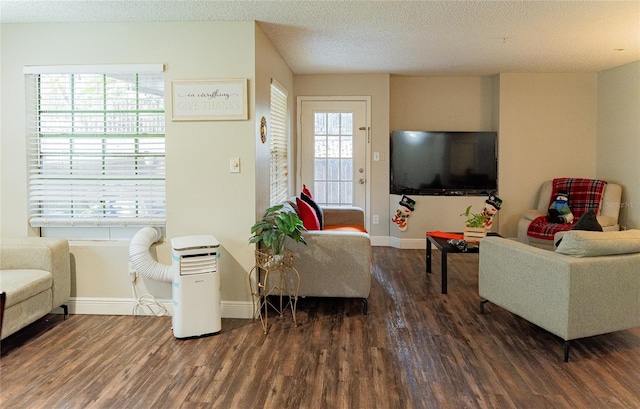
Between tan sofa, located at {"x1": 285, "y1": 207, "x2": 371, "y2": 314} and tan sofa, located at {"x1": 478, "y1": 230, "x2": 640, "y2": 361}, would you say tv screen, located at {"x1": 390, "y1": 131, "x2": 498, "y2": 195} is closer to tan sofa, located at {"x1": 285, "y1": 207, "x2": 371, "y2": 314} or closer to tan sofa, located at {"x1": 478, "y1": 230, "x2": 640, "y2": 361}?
tan sofa, located at {"x1": 285, "y1": 207, "x2": 371, "y2": 314}

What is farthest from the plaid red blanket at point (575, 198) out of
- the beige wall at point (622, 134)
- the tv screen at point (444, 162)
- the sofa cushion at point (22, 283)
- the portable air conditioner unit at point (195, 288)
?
the sofa cushion at point (22, 283)

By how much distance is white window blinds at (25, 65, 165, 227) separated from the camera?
395 cm

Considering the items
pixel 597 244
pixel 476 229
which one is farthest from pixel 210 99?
pixel 597 244

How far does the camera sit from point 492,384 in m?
2.76

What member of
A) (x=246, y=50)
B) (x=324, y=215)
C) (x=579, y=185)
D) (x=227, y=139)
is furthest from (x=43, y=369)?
(x=579, y=185)

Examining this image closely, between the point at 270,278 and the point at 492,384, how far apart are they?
1.84 metres

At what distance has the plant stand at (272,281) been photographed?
3.69 metres

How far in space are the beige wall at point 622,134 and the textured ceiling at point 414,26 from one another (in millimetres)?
320

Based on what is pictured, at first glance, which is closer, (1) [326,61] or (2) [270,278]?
(2) [270,278]

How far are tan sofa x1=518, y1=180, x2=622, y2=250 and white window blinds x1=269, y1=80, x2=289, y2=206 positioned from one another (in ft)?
9.51

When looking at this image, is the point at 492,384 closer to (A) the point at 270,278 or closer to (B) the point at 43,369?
(A) the point at 270,278

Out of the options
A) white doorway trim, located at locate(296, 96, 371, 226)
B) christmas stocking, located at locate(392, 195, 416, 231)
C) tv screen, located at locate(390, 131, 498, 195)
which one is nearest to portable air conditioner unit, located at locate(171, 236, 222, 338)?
white doorway trim, located at locate(296, 96, 371, 226)

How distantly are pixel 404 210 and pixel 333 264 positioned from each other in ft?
9.38

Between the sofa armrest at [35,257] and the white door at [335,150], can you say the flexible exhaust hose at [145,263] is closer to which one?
the sofa armrest at [35,257]
